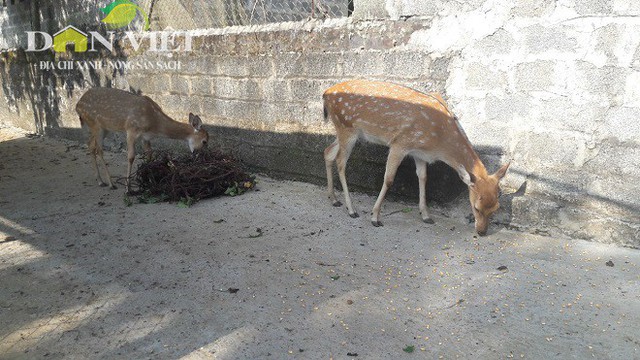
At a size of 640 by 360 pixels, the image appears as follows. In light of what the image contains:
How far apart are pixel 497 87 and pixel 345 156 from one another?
145cm

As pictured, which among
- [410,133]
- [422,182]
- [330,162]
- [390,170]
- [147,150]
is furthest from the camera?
[147,150]

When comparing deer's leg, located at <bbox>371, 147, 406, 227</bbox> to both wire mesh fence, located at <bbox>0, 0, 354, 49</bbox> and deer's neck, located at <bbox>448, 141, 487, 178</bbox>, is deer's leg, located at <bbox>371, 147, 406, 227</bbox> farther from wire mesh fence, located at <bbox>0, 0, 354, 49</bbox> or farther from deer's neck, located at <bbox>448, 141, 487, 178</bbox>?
wire mesh fence, located at <bbox>0, 0, 354, 49</bbox>

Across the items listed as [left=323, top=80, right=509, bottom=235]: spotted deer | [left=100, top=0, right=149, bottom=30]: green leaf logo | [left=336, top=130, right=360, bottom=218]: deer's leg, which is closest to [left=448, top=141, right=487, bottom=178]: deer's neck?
[left=323, top=80, right=509, bottom=235]: spotted deer

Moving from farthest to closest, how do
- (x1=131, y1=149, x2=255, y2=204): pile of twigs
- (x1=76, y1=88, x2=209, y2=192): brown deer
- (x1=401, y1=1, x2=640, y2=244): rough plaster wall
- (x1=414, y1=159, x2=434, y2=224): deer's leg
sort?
(x1=76, y1=88, x2=209, y2=192): brown deer → (x1=131, y1=149, x2=255, y2=204): pile of twigs → (x1=414, y1=159, x2=434, y2=224): deer's leg → (x1=401, y1=1, x2=640, y2=244): rough plaster wall

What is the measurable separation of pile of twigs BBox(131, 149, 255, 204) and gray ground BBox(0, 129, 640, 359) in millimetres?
323

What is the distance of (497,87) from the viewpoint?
12.8 ft

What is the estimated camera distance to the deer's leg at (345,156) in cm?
441

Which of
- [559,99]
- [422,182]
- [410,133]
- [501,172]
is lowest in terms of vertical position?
[422,182]

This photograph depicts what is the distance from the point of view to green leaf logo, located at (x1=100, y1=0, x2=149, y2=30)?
7023 millimetres

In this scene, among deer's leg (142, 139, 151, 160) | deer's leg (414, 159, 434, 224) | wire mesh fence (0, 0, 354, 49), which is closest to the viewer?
deer's leg (414, 159, 434, 224)

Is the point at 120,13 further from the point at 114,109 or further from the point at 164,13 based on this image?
the point at 114,109

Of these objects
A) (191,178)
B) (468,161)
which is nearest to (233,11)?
(191,178)

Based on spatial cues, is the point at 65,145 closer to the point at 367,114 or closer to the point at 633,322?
the point at 367,114

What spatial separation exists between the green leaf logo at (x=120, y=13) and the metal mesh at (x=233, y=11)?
0.74 feet
